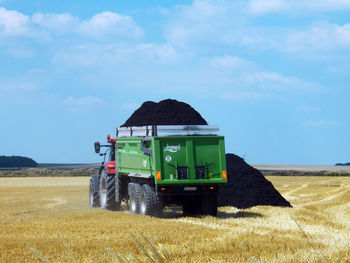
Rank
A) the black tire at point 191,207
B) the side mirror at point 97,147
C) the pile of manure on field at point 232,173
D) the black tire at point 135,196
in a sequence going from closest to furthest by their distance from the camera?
the black tire at point 135,196, the black tire at point 191,207, the pile of manure on field at point 232,173, the side mirror at point 97,147

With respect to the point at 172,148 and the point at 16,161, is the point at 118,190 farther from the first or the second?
the point at 16,161

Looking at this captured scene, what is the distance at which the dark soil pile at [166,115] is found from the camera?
2145 centimetres

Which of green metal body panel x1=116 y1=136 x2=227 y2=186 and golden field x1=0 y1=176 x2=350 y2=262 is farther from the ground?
green metal body panel x1=116 y1=136 x2=227 y2=186

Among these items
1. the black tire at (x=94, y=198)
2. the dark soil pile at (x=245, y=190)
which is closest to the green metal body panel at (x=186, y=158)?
the dark soil pile at (x=245, y=190)

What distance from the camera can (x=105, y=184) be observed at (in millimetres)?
20594

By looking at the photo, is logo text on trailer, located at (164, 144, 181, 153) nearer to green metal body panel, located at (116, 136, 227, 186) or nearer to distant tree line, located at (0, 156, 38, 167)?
green metal body panel, located at (116, 136, 227, 186)

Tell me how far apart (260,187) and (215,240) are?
34.0 feet

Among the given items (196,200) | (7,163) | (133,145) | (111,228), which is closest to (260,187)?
(196,200)

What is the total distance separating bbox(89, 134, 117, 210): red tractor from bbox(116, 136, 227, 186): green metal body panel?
311 cm

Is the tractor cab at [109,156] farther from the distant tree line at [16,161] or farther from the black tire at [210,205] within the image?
the distant tree line at [16,161]

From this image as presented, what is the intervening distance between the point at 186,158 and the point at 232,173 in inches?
200

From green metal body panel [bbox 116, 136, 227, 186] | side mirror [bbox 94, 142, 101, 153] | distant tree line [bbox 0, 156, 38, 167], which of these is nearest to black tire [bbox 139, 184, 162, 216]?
green metal body panel [bbox 116, 136, 227, 186]

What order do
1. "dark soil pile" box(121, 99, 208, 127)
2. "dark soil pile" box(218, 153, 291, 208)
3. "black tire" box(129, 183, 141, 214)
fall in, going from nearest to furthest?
"black tire" box(129, 183, 141, 214)
"dark soil pile" box(218, 153, 291, 208)
"dark soil pile" box(121, 99, 208, 127)

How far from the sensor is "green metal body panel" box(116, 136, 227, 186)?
16.3 metres
